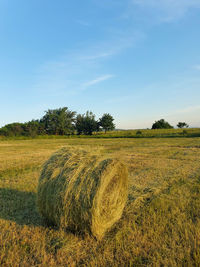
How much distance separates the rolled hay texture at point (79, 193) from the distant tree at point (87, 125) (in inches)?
2692

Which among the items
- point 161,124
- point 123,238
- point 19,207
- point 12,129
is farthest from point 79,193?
point 161,124

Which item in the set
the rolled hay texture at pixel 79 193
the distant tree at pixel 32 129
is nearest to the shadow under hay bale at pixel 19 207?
the rolled hay texture at pixel 79 193

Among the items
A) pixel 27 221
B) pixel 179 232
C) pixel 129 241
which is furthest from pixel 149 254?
pixel 27 221

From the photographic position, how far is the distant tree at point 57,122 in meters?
69.5

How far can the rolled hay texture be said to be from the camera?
3.43 meters

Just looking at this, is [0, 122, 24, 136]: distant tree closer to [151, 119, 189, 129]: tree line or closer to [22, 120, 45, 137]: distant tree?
[22, 120, 45, 137]: distant tree

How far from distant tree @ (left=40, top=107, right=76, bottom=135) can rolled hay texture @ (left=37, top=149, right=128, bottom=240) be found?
2617 inches

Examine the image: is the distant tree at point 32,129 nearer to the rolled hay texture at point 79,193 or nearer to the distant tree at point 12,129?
the distant tree at point 12,129

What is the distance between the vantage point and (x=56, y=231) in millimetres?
3609

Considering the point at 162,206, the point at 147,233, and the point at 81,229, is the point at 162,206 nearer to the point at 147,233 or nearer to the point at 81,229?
the point at 147,233

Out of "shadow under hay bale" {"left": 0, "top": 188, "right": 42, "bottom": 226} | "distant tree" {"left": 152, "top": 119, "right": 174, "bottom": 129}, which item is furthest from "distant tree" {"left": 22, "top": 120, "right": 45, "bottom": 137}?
"shadow under hay bale" {"left": 0, "top": 188, "right": 42, "bottom": 226}

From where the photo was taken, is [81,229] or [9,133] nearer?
[81,229]

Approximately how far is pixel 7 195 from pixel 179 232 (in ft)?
15.0

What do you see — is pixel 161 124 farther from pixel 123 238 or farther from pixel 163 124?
pixel 123 238
